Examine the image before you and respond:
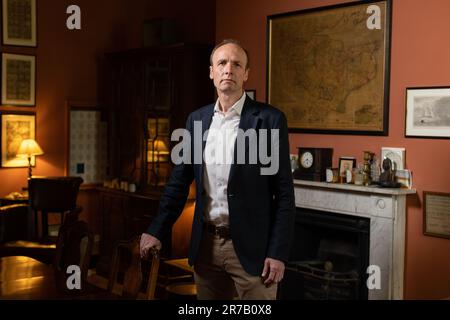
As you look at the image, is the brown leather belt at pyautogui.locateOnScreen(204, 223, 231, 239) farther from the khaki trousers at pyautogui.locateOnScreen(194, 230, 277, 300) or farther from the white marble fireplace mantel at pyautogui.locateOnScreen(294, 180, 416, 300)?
the white marble fireplace mantel at pyautogui.locateOnScreen(294, 180, 416, 300)

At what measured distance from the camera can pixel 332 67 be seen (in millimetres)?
4457

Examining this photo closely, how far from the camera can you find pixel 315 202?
4484 mm

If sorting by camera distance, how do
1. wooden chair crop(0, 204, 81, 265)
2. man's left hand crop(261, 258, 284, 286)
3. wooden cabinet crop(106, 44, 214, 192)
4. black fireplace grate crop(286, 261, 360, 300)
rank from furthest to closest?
1. wooden cabinet crop(106, 44, 214, 192)
2. wooden chair crop(0, 204, 81, 265)
3. black fireplace grate crop(286, 261, 360, 300)
4. man's left hand crop(261, 258, 284, 286)

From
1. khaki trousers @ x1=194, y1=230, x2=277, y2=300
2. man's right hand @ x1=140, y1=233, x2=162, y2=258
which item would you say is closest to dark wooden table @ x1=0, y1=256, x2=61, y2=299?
man's right hand @ x1=140, y1=233, x2=162, y2=258

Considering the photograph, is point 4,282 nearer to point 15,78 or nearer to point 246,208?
point 246,208

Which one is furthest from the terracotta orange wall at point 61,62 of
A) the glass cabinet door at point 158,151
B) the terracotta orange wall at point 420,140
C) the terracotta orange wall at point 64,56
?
the terracotta orange wall at point 420,140

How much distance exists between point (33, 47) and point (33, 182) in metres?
1.48

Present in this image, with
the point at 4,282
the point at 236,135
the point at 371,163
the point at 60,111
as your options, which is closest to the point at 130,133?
the point at 60,111

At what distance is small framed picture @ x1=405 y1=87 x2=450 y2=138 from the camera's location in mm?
3701

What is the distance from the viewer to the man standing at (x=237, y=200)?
211cm

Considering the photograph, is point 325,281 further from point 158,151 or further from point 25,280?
point 25,280

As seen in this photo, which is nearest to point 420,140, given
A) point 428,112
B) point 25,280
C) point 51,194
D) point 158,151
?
point 428,112

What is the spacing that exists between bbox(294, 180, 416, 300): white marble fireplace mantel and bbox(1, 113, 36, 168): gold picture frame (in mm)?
3281

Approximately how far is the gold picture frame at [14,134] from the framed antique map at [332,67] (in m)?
2.52
